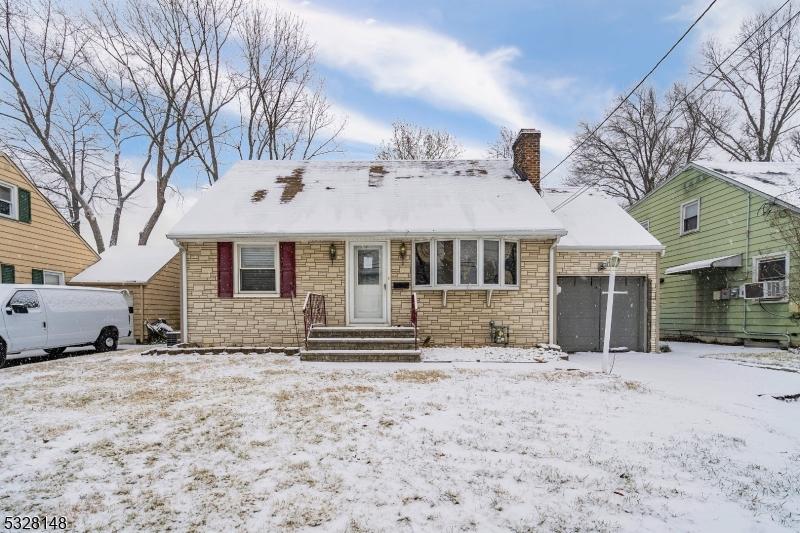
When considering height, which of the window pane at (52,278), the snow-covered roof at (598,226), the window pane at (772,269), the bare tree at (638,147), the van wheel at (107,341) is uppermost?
the bare tree at (638,147)

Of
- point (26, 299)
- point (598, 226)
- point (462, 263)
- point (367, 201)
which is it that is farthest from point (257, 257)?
point (598, 226)

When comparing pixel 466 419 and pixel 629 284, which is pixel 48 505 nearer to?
pixel 466 419

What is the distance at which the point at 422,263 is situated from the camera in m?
10.4

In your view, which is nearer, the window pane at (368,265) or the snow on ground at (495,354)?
the snow on ground at (495,354)

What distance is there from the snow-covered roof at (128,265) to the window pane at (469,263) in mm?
10445

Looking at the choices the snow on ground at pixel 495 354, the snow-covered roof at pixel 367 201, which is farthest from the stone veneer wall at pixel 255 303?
the snow on ground at pixel 495 354

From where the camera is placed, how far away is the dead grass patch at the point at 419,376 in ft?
22.0

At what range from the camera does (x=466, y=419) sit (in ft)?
15.5

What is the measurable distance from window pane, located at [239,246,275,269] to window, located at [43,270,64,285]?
8.17 metres

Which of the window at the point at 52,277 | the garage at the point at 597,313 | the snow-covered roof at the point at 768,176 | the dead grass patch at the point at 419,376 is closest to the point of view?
the dead grass patch at the point at 419,376

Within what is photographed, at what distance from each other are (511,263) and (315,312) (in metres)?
4.77

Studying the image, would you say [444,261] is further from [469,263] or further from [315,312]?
[315,312]

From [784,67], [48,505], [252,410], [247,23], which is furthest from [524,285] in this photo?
[784,67]

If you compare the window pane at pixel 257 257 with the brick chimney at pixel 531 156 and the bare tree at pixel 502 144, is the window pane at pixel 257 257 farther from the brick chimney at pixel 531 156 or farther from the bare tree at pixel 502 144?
the bare tree at pixel 502 144
